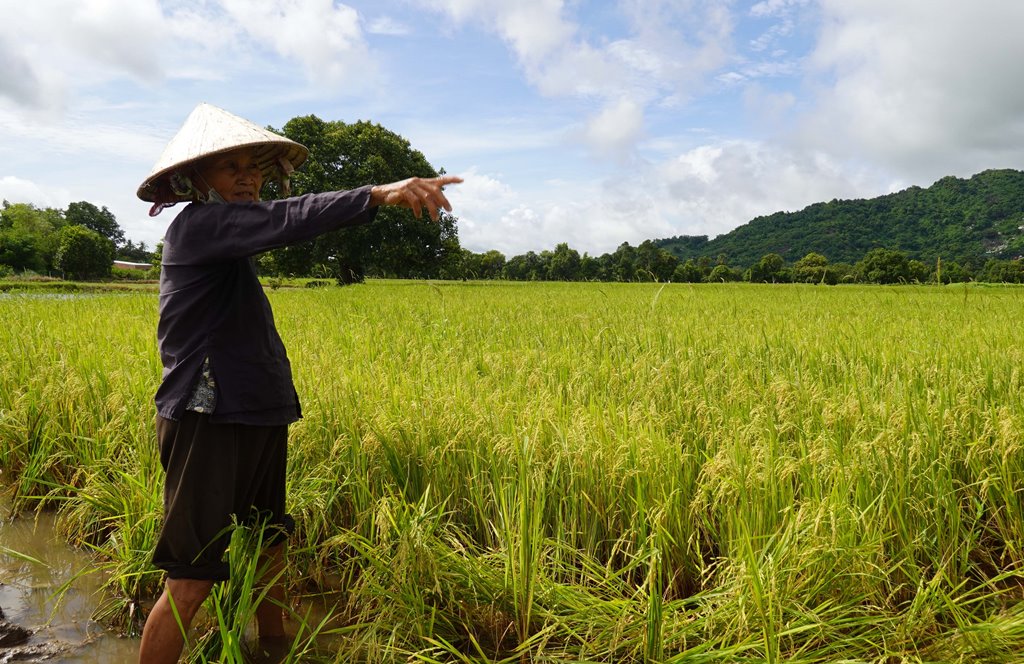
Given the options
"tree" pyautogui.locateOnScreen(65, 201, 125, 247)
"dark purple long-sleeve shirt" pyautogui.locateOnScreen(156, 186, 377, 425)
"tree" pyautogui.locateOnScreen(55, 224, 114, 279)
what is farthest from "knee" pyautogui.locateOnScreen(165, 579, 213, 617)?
"tree" pyautogui.locateOnScreen(65, 201, 125, 247)

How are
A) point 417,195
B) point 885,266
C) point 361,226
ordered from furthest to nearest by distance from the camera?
1. point 885,266
2. point 361,226
3. point 417,195

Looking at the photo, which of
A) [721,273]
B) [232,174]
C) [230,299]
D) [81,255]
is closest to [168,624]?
[230,299]

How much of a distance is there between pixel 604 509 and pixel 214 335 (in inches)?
58.6

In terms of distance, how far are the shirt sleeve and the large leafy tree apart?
897 inches

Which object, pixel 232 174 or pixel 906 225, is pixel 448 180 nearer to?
pixel 232 174

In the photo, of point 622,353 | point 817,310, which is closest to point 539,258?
point 817,310

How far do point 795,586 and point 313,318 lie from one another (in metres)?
7.21

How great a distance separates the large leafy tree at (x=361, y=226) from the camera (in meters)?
24.7

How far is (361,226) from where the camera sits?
25.9 m

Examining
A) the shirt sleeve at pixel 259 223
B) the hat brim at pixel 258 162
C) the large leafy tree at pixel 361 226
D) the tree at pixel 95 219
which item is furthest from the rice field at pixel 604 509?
the tree at pixel 95 219

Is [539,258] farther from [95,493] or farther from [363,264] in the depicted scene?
[95,493]

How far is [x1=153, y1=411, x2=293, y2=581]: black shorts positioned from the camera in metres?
1.57

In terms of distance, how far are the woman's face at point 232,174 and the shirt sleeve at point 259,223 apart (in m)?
0.16

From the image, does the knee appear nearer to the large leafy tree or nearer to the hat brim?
the hat brim
